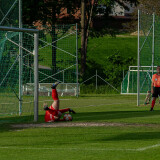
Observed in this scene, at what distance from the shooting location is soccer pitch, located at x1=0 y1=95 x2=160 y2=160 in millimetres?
10479

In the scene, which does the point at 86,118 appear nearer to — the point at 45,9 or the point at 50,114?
the point at 50,114

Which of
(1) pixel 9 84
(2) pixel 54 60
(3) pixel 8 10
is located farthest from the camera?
(2) pixel 54 60

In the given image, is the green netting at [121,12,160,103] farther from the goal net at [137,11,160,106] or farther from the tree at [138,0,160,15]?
the tree at [138,0,160,15]

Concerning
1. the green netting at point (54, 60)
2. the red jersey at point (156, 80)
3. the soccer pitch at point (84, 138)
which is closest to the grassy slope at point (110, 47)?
the green netting at point (54, 60)

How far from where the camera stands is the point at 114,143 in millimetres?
12047

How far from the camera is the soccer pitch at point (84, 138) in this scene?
10479 mm

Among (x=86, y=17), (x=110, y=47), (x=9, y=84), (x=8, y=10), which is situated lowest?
(x=9, y=84)

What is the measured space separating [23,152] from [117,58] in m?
35.6

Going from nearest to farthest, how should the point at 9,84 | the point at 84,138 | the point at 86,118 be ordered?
the point at 84,138 < the point at 86,118 < the point at 9,84

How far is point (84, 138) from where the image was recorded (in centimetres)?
1302

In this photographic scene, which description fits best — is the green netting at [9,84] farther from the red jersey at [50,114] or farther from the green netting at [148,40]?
the green netting at [148,40]

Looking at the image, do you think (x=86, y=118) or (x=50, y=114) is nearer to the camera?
(x=50, y=114)

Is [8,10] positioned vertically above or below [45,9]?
below

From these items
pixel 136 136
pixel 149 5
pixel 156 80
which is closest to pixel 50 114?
pixel 136 136
